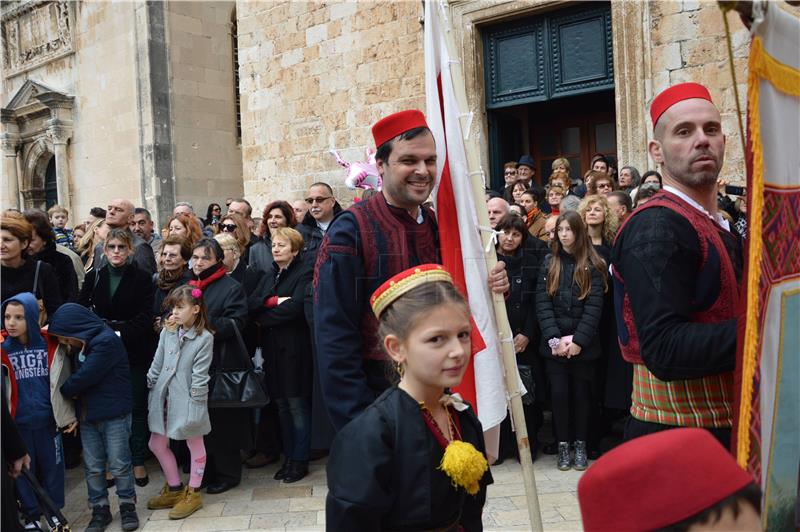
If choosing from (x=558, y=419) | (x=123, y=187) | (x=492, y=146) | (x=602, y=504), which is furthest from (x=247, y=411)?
(x=123, y=187)

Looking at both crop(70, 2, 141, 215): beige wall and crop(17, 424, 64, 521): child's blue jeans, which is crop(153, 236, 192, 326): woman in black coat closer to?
crop(17, 424, 64, 521): child's blue jeans

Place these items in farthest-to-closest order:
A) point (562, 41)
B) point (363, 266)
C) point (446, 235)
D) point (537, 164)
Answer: point (537, 164), point (562, 41), point (446, 235), point (363, 266)

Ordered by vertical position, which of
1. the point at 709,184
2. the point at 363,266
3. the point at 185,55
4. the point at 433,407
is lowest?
the point at 433,407

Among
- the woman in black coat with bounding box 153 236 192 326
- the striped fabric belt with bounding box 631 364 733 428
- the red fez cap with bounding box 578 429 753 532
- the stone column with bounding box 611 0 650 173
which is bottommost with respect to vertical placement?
the striped fabric belt with bounding box 631 364 733 428

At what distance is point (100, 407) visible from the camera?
4555 mm

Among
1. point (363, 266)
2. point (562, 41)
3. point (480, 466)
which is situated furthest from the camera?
point (562, 41)

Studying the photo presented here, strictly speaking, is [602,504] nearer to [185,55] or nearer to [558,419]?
[558,419]

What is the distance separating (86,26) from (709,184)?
56.9 ft

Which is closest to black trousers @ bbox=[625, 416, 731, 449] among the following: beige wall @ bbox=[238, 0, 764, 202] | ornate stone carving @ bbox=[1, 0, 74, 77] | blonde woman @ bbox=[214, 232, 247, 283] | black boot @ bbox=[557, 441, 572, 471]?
black boot @ bbox=[557, 441, 572, 471]

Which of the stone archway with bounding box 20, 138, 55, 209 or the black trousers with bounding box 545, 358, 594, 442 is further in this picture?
the stone archway with bounding box 20, 138, 55, 209

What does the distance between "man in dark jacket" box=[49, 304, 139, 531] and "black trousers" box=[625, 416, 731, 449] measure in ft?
11.3

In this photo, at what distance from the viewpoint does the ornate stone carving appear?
55.7ft

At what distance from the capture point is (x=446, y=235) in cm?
277

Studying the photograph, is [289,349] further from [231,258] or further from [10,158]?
[10,158]
